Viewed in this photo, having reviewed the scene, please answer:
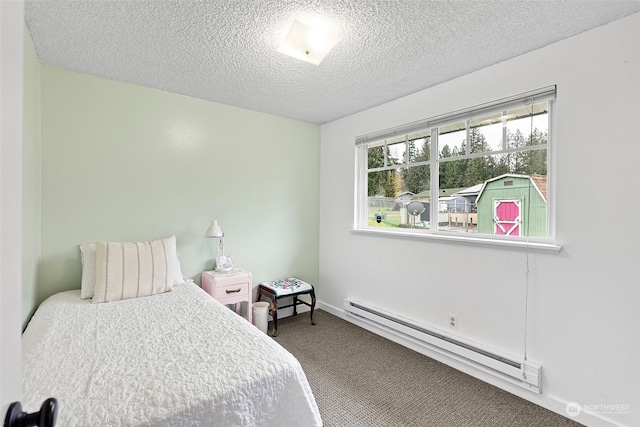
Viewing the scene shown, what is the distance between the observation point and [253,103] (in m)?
3.08

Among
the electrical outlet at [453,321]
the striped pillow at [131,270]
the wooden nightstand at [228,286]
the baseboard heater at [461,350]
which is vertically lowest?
the baseboard heater at [461,350]

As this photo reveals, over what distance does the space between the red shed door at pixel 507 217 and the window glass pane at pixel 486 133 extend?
45 cm

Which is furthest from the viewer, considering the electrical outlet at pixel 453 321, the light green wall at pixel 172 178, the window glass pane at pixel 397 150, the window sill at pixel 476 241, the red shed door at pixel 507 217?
the window glass pane at pixel 397 150

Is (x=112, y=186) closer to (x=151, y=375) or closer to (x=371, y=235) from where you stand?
Result: (x=151, y=375)

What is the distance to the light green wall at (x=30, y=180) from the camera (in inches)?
71.8

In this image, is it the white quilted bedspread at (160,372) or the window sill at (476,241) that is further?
the window sill at (476,241)

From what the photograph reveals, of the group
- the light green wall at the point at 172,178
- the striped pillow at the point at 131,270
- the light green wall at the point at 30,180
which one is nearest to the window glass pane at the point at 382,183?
the light green wall at the point at 172,178

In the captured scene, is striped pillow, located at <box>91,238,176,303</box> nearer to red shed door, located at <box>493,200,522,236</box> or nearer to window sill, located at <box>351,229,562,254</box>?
window sill, located at <box>351,229,562,254</box>

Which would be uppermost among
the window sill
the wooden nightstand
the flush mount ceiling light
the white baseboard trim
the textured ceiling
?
the textured ceiling

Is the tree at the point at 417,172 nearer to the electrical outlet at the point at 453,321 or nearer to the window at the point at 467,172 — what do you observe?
the window at the point at 467,172

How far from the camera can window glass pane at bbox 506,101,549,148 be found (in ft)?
6.84

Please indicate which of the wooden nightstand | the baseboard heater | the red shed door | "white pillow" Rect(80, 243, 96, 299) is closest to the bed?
"white pillow" Rect(80, 243, 96, 299)

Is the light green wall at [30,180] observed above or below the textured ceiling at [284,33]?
below

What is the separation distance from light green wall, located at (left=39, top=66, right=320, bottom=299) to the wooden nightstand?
0.79 feet
